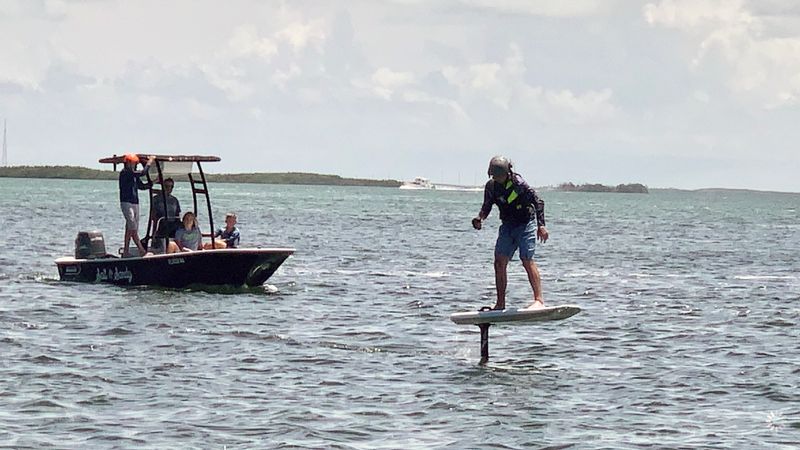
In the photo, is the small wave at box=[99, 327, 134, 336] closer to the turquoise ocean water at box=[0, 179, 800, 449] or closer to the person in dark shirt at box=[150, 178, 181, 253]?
the turquoise ocean water at box=[0, 179, 800, 449]

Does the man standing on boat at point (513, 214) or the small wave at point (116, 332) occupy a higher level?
the man standing on boat at point (513, 214)

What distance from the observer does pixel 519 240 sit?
17484 mm

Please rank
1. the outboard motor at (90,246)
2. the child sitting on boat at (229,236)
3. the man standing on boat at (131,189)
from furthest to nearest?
the outboard motor at (90,246) < the child sitting on boat at (229,236) < the man standing on boat at (131,189)

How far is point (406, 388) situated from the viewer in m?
16.4

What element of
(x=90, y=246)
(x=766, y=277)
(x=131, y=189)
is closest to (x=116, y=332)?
(x=131, y=189)

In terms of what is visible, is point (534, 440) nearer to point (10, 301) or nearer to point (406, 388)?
point (406, 388)

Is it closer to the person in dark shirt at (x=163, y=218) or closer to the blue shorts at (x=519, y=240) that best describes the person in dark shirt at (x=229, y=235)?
the person in dark shirt at (x=163, y=218)

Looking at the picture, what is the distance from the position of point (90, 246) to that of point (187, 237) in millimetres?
2420

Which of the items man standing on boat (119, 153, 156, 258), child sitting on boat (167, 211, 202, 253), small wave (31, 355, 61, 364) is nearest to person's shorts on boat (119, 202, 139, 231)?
man standing on boat (119, 153, 156, 258)

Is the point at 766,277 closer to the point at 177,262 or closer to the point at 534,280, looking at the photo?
the point at 177,262

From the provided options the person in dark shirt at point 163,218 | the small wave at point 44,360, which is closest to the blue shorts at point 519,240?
the small wave at point 44,360

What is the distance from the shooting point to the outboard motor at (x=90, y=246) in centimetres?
2727

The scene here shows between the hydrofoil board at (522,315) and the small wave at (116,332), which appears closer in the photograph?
the hydrofoil board at (522,315)

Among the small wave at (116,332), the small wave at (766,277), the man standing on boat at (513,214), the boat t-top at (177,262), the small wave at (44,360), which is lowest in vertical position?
the small wave at (766,277)
